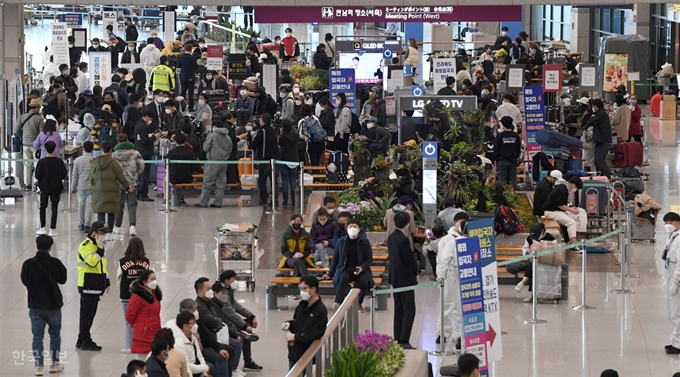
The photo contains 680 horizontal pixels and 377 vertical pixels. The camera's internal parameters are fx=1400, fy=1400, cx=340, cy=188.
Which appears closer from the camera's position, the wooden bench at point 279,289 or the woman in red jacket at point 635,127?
the wooden bench at point 279,289

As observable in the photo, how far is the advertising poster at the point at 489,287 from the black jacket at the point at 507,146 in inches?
384

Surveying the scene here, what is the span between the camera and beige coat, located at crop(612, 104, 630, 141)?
27.1m

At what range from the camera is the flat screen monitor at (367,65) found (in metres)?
33.9

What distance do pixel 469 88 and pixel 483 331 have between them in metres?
16.3

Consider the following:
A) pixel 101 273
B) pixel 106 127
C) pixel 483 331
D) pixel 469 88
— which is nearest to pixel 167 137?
pixel 106 127

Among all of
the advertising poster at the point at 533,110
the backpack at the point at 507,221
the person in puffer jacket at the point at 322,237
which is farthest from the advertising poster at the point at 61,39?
the person in puffer jacket at the point at 322,237

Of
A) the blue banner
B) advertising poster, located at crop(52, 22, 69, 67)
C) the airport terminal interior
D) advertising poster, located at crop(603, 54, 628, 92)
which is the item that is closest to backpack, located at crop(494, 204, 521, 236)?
the airport terminal interior

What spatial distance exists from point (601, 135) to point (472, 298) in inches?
505

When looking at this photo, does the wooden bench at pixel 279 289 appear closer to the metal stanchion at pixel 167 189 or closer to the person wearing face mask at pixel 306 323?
the person wearing face mask at pixel 306 323

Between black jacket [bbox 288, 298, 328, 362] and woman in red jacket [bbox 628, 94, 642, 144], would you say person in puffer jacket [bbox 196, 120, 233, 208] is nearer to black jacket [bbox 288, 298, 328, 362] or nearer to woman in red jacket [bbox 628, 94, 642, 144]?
woman in red jacket [bbox 628, 94, 642, 144]

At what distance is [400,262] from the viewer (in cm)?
1562

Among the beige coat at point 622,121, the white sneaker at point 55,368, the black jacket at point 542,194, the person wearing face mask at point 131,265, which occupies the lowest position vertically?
the white sneaker at point 55,368

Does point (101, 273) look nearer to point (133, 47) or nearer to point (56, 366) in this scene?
point (56, 366)

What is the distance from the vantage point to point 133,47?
1444 inches
